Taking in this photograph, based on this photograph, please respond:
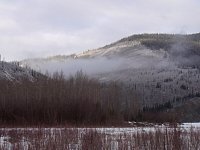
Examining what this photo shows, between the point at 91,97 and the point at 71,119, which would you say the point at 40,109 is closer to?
the point at 71,119

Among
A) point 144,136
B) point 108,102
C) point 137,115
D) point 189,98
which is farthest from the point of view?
point 189,98

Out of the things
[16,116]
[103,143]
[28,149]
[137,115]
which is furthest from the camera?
[137,115]

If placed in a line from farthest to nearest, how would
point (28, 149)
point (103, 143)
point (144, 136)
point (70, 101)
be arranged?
point (70, 101) < point (144, 136) < point (103, 143) < point (28, 149)

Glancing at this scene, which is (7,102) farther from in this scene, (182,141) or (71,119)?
(182,141)

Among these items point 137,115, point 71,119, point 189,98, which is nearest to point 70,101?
point 71,119

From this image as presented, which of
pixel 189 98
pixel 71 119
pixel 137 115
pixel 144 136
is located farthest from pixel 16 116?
pixel 189 98

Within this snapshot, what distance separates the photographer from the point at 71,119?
72.8 metres

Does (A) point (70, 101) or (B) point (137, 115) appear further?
(B) point (137, 115)

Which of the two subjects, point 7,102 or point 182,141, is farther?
point 7,102

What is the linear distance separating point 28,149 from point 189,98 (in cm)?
18417

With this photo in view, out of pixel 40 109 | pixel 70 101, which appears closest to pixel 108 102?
pixel 70 101

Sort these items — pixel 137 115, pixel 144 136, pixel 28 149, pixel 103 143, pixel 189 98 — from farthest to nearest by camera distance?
1. pixel 189 98
2. pixel 137 115
3. pixel 144 136
4. pixel 103 143
5. pixel 28 149

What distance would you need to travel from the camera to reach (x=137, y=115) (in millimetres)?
100812

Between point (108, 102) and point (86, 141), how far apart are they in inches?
2674
